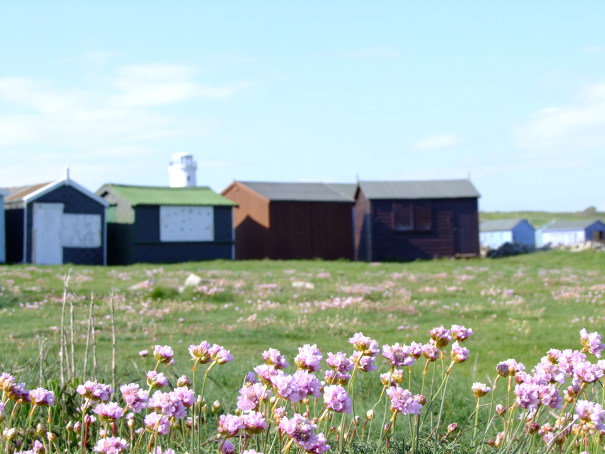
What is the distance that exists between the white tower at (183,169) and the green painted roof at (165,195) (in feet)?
28.9

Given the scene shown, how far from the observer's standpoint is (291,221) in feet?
151

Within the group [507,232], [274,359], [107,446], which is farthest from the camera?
[507,232]

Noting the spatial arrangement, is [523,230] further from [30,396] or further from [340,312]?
[30,396]

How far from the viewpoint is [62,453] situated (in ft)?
14.1

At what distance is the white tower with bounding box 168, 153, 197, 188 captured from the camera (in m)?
54.2

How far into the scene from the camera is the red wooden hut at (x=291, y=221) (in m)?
45.8

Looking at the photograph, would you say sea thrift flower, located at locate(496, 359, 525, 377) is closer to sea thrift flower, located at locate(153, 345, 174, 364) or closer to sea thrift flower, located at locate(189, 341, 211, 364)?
sea thrift flower, located at locate(189, 341, 211, 364)

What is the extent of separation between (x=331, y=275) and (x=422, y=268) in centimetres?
772

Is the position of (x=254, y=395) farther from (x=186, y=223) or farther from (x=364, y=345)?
→ (x=186, y=223)

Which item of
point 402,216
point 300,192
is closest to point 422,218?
point 402,216

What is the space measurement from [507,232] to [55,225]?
186 feet

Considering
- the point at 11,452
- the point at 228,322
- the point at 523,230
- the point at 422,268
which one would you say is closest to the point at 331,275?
the point at 422,268

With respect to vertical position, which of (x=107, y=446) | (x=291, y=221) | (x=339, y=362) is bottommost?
(x=107, y=446)

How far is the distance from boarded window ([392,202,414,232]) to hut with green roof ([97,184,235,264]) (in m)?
10.8
